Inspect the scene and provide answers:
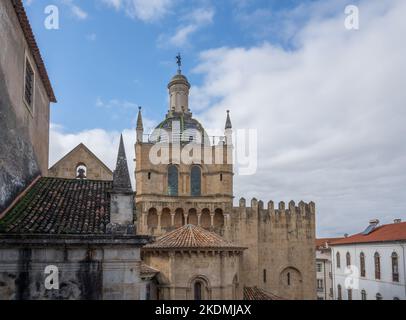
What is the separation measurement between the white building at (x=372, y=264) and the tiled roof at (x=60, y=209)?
30034 mm

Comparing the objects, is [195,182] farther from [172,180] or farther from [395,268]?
[395,268]

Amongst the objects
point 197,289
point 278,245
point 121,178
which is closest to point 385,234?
point 278,245

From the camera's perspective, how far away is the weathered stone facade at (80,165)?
2616cm

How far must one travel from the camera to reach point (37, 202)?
1270 centimetres

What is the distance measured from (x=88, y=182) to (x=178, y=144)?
20.8m

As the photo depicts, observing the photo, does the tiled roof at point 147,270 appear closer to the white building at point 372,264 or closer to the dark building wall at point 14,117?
the dark building wall at point 14,117

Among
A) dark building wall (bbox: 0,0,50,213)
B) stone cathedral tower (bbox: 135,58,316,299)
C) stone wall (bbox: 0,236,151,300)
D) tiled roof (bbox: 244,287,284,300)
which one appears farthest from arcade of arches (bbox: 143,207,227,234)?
stone wall (bbox: 0,236,151,300)

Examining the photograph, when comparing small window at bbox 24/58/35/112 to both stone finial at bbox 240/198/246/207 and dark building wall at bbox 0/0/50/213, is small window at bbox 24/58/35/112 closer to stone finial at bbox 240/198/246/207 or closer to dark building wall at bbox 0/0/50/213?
dark building wall at bbox 0/0/50/213

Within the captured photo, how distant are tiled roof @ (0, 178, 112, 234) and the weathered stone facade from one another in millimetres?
10862

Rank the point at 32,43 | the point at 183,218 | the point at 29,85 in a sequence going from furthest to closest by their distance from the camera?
the point at 183,218 < the point at 29,85 < the point at 32,43

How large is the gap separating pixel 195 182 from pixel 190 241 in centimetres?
1411

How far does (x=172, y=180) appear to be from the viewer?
1385 inches

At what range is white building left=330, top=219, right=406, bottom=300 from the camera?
35.4m

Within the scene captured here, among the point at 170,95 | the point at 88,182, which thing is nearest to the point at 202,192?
the point at 170,95
